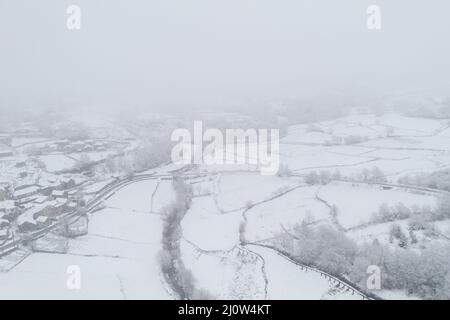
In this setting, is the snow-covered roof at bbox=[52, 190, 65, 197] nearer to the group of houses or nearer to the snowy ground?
the group of houses

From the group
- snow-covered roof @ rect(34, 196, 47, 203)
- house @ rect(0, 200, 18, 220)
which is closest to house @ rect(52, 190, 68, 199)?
snow-covered roof @ rect(34, 196, 47, 203)

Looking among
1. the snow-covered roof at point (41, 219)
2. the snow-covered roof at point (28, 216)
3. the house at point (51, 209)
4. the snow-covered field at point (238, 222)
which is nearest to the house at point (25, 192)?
the house at point (51, 209)

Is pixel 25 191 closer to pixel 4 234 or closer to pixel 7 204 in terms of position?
pixel 7 204

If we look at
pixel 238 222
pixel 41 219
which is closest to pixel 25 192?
pixel 41 219

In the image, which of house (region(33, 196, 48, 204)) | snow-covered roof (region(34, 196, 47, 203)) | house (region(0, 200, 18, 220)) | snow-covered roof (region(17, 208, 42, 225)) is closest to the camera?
snow-covered roof (region(17, 208, 42, 225))

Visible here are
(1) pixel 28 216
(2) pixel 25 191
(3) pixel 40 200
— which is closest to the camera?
(1) pixel 28 216

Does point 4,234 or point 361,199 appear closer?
point 4,234

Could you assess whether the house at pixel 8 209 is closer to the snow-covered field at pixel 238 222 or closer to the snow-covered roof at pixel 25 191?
the snow-covered roof at pixel 25 191

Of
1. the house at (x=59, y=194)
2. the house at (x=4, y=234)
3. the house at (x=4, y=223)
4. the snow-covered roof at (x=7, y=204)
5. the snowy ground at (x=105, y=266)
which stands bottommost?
the snowy ground at (x=105, y=266)

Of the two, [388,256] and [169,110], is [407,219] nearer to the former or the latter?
[388,256]

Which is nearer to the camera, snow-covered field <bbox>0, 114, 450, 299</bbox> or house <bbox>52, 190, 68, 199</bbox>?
snow-covered field <bbox>0, 114, 450, 299</bbox>

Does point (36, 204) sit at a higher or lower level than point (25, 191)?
lower

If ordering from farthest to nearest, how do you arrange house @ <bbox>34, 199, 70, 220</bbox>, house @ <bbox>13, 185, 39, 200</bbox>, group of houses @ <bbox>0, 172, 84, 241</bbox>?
house @ <bbox>13, 185, 39, 200</bbox> < house @ <bbox>34, 199, 70, 220</bbox> < group of houses @ <bbox>0, 172, 84, 241</bbox>
